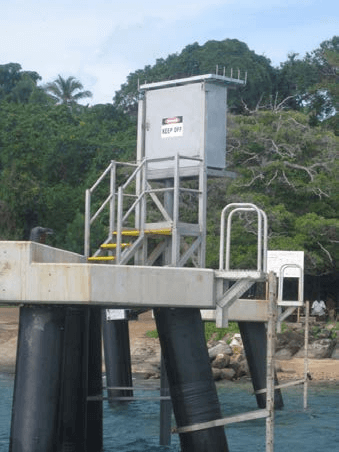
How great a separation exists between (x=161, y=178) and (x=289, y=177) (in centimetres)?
2572

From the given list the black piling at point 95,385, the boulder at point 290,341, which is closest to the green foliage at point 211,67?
the boulder at point 290,341

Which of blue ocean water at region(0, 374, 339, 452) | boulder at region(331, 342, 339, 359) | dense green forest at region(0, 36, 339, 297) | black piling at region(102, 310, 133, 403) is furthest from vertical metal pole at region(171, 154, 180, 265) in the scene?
boulder at region(331, 342, 339, 359)

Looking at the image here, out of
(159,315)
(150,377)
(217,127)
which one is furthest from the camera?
(150,377)

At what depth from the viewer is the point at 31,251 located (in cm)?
1396

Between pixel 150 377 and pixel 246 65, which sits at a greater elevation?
pixel 246 65

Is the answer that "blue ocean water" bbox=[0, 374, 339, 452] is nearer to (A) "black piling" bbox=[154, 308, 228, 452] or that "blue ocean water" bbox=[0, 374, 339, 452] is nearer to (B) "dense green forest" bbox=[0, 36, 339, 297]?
(A) "black piling" bbox=[154, 308, 228, 452]

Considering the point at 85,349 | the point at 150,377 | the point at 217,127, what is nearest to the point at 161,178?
the point at 217,127

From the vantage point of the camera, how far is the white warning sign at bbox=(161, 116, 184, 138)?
19609 mm

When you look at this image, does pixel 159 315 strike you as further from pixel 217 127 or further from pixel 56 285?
pixel 217 127

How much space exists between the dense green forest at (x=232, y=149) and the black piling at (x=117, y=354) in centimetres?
698

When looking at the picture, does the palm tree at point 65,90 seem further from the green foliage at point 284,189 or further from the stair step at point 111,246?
the stair step at point 111,246

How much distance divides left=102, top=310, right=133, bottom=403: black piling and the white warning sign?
7.62 metres

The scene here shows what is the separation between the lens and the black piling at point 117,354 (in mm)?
26484

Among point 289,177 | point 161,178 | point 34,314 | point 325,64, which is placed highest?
point 325,64
